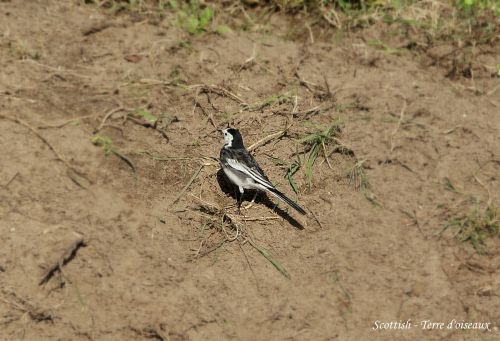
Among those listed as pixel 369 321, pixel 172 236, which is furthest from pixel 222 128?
pixel 369 321

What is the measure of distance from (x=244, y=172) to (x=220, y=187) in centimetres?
49

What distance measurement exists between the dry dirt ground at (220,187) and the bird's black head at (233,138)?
0.96ft

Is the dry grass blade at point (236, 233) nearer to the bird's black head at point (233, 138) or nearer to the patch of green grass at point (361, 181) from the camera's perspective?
the bird's black head at point (233, 138)

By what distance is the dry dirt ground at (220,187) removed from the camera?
535 centimetres

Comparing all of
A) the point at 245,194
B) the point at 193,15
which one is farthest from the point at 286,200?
the point at 193,15

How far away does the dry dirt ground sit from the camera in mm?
5352

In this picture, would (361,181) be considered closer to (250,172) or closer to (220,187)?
(250,172)

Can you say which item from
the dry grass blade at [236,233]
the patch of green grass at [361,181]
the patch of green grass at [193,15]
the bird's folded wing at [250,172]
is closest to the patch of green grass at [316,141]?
the patch of green grass at [361,181]

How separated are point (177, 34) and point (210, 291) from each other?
157 inches

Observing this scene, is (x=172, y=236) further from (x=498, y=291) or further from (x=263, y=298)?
(x=498, y=291)

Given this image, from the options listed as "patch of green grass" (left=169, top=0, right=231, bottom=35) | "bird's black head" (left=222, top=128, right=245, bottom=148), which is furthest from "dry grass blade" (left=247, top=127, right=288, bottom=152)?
"patch of green grass" (left=169, top=0, right=231, bottom=35)

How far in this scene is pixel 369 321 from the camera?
18.3 feet

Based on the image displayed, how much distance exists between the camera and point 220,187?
6.58 meters

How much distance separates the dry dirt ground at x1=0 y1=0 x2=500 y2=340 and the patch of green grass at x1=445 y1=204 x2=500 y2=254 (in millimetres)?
85
